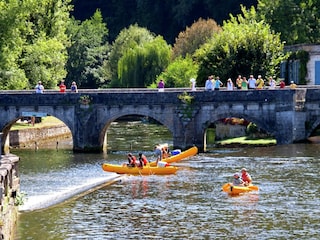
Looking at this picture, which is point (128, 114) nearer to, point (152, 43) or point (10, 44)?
point (10, 44)

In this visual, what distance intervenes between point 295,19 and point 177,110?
33.0m

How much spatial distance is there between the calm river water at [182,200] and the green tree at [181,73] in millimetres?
38013

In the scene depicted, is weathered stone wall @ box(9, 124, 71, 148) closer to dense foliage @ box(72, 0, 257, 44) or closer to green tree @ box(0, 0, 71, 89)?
green tree @ box(0, 0, 71, 89)

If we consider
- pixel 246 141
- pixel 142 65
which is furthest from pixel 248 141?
pixel 142 65

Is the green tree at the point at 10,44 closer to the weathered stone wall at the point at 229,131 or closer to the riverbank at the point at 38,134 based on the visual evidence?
the riverbank at the point at 38,134

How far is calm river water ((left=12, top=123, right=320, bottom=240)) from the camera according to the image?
5112 cm

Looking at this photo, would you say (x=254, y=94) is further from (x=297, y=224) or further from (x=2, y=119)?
(x=297, y=224)

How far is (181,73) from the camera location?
4732 inches

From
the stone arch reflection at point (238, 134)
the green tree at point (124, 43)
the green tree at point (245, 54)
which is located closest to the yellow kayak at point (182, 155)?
the stone arch reflection at point (238, 134)

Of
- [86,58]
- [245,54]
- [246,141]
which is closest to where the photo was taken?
[246,141]

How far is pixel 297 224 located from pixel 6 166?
14.0 meters

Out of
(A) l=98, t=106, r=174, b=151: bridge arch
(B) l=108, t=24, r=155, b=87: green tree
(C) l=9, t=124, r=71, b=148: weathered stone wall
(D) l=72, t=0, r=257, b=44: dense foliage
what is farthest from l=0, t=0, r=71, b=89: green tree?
(D) l=72, t=0, r=257, b=44: dense foliage

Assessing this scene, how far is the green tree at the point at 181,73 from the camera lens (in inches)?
4695

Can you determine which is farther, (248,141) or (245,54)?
(245,54)
